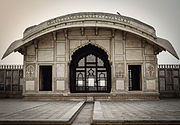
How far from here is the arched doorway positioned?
49.6ft

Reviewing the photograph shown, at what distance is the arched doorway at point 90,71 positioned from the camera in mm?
15109

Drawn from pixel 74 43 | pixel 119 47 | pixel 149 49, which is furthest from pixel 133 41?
pixel 74 43

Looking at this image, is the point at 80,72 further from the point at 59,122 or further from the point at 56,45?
the point at 59,122

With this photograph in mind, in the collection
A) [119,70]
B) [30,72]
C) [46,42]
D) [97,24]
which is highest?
[97,24]

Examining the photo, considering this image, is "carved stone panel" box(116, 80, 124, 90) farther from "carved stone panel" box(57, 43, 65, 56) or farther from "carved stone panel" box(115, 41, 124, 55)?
"carved stone panel" box(57, 43, 65, 56)

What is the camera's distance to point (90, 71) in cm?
1512

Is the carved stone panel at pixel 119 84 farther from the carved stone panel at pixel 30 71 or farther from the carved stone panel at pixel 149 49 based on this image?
the carved stone panel at pixel 30 71

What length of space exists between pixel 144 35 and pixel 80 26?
3.79 meters

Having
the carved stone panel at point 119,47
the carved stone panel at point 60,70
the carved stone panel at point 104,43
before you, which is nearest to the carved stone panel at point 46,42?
the carved stone panel at point 60,70

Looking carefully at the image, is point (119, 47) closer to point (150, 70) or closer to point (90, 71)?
point (150, 70)

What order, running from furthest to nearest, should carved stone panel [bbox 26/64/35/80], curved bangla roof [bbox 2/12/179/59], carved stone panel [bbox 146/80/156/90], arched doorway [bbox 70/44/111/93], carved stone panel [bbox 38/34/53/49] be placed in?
arched doorway [bbox 70/44/111/93] → carved stone panel [bbox 38/34/53/49] → carved stone panel [bbox 26/64/35/80] → carved stone panel [bbox 146/80/156/90] → curved bangla roof [bbox 2/12/179/59]

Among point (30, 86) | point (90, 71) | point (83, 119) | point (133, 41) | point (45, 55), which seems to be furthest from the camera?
point (90, 71)

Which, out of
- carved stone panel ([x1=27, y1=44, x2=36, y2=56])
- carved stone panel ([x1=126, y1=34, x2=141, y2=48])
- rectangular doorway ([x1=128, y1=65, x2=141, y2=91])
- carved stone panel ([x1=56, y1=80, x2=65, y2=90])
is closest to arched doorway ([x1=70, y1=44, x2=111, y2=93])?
rectangular doorway ([x1=128, y1=65, x2=141, y2=91])

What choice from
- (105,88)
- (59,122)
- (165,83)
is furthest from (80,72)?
(59,122)
